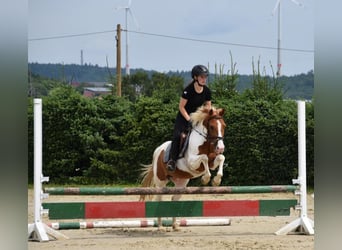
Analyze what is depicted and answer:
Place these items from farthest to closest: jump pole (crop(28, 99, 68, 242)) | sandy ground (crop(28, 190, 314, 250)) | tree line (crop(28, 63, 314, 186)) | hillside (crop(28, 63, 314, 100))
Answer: hillside (crop(28, 63, 314, 100)) → tree line (crop(28, 63, 314, 186)) → jump pole (crop(28, 99, 68, 242)) → sandy ground (crop(28, 190, 314, 250))

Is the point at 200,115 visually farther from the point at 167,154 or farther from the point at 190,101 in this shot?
the point at 167,154

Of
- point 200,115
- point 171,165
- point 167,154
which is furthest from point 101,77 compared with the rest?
point 200,115

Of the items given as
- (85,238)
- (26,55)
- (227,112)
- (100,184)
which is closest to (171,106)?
(227,112)

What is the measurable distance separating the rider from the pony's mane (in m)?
0.04

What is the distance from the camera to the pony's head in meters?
4.56

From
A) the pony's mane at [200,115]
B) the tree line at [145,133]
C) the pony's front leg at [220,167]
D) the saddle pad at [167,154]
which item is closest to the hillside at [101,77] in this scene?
the tree line at [145,133]

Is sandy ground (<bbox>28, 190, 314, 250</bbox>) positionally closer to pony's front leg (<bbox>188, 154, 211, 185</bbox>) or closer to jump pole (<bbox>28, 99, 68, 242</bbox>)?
jump pole (<bbox>28, 99, 68, 242</bbox>)

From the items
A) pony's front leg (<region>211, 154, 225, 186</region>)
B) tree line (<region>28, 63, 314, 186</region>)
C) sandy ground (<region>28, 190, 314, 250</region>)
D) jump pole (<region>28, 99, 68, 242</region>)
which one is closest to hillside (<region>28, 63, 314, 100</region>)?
tree line (<region>28, 63, 314, 186</region>)

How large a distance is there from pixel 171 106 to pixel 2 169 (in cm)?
759

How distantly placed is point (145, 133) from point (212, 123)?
5315 mm

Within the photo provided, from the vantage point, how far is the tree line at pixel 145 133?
930 cm

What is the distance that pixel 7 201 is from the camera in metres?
2.50

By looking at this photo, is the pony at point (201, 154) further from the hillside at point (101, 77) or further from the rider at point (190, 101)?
the hillside at point (101, 77)

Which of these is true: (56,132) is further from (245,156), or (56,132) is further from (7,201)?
(7,201)
